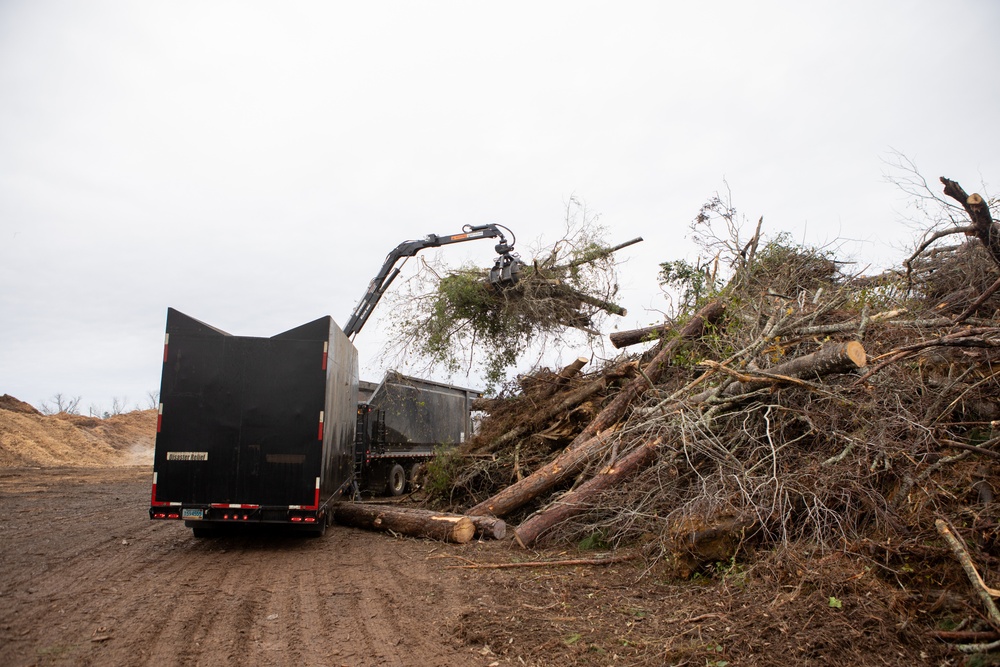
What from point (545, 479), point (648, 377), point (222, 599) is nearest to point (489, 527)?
point (545, 479)

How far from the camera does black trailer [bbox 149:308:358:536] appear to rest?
25.8 ft

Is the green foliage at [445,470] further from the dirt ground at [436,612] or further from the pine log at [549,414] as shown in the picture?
the dirt ground at [436,612]

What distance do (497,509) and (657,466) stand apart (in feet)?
8.44

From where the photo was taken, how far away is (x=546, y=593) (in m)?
5.67

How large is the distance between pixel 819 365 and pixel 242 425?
6888 mm

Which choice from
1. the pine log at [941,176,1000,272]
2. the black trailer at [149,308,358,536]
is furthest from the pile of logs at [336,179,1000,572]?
the black trailer at [149,308,358,536]

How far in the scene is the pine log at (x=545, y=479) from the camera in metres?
8.33

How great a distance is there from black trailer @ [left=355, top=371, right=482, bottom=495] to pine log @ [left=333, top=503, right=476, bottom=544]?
2.24 meters

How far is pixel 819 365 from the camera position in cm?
646

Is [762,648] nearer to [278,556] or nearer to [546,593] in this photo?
[546,593]

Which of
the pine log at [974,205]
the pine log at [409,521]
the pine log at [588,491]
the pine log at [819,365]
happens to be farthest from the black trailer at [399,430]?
the pine log at [974,205]

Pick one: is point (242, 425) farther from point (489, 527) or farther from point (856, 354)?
point (856, 354)

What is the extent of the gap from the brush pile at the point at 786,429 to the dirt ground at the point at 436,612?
479mm

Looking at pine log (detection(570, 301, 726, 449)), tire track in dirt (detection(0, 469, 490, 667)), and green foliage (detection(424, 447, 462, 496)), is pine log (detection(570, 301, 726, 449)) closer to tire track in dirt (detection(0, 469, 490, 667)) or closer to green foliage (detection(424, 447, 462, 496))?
green foliage (detection(424, 447, 462, 496))
